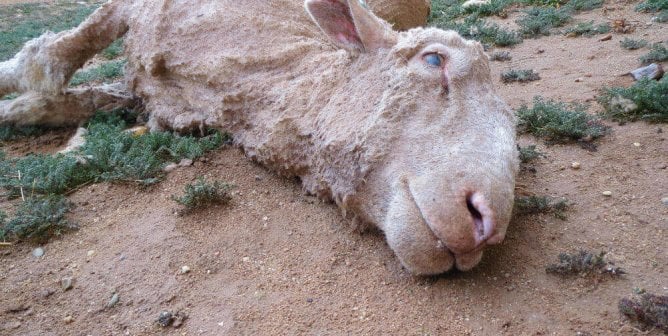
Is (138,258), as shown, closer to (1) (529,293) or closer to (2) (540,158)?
(1) (529,293)

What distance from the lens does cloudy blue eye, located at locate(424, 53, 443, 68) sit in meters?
2.37

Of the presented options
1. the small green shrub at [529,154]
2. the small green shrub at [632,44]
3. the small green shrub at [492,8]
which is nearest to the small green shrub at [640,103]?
the small green shrub at [529,154]

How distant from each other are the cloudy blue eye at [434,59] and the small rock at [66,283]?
207cm

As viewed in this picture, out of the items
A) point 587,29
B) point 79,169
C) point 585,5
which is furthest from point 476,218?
point 585,5

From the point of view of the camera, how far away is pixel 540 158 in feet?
10.6

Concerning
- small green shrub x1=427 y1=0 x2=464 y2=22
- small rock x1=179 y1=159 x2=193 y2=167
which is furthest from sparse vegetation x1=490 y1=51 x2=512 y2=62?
Result: small rock x1=179 y1=159 x2=193 y2=167

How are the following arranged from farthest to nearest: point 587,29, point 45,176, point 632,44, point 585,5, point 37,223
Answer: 1. point 585,5
2. point 587,29
3. point 632,44
4. point 45,176
5. point 37,223

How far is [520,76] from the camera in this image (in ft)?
15.2

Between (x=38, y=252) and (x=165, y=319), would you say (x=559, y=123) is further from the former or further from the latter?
(x=38, y=252)

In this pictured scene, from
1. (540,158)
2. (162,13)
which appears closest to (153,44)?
(162,13)

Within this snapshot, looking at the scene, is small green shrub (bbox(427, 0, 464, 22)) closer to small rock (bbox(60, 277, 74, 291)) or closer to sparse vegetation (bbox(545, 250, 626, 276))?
sparse vegetation (bbox(545, 250, 626, 276))

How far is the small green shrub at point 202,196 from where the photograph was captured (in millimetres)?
2910

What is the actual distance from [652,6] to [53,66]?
6.76 meters

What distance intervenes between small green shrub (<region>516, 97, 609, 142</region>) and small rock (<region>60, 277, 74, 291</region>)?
9.95ft
